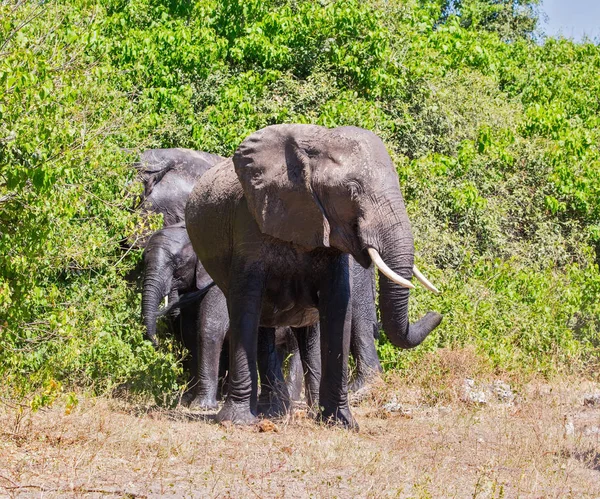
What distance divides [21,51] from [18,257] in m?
1.59

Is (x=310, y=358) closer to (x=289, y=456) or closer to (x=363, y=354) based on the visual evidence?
(x=363, y=354)

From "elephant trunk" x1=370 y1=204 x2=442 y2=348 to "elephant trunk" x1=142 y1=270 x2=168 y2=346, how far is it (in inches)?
138

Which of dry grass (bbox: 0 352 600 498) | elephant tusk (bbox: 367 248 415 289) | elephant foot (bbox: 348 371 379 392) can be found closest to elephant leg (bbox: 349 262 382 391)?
elephant foot (bbox: 348 371 379 392)

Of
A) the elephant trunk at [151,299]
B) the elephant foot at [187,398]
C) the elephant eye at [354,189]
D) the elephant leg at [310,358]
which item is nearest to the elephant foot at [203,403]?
the elephant foot at [187,398]

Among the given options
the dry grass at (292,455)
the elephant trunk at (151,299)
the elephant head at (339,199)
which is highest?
the elephant head at (339,199)

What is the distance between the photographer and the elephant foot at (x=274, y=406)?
377 inches

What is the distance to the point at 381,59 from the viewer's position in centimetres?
1491

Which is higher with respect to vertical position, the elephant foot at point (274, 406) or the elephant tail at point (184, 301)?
the elephant tail at point (184, 301)

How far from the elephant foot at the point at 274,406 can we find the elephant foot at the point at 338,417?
0.61 meters

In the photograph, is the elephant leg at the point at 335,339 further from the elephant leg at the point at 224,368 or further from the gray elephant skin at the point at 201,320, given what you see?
the elephant leg at the point at 224,368

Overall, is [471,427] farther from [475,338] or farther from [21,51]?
[21,51]

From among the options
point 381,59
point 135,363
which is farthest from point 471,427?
point 381,59

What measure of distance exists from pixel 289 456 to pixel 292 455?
0.03m

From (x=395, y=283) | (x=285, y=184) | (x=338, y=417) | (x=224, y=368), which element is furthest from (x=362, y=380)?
(x=395, y=283)
